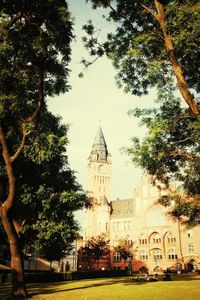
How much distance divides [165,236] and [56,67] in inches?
2453

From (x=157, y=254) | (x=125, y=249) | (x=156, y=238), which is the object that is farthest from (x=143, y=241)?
(x=125, y=249)

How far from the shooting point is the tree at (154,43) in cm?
1075

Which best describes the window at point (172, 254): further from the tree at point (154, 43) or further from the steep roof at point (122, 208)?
the tree at point (154, 43)

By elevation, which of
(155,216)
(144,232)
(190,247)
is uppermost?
(155,216)

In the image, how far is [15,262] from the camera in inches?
566

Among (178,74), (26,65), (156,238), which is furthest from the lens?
(156,238)

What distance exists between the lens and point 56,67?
48.3 ft

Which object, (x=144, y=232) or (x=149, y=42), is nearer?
(x=149, y=42)

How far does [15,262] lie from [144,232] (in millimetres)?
61228

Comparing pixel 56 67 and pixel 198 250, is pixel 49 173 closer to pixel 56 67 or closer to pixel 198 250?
pixel 56 67

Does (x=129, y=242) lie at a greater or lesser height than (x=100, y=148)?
lesser

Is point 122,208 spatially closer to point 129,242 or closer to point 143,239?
point 129,242

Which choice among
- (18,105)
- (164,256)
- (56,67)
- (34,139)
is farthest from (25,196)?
(164,256)

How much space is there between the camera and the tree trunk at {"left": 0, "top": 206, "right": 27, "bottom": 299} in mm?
14070
